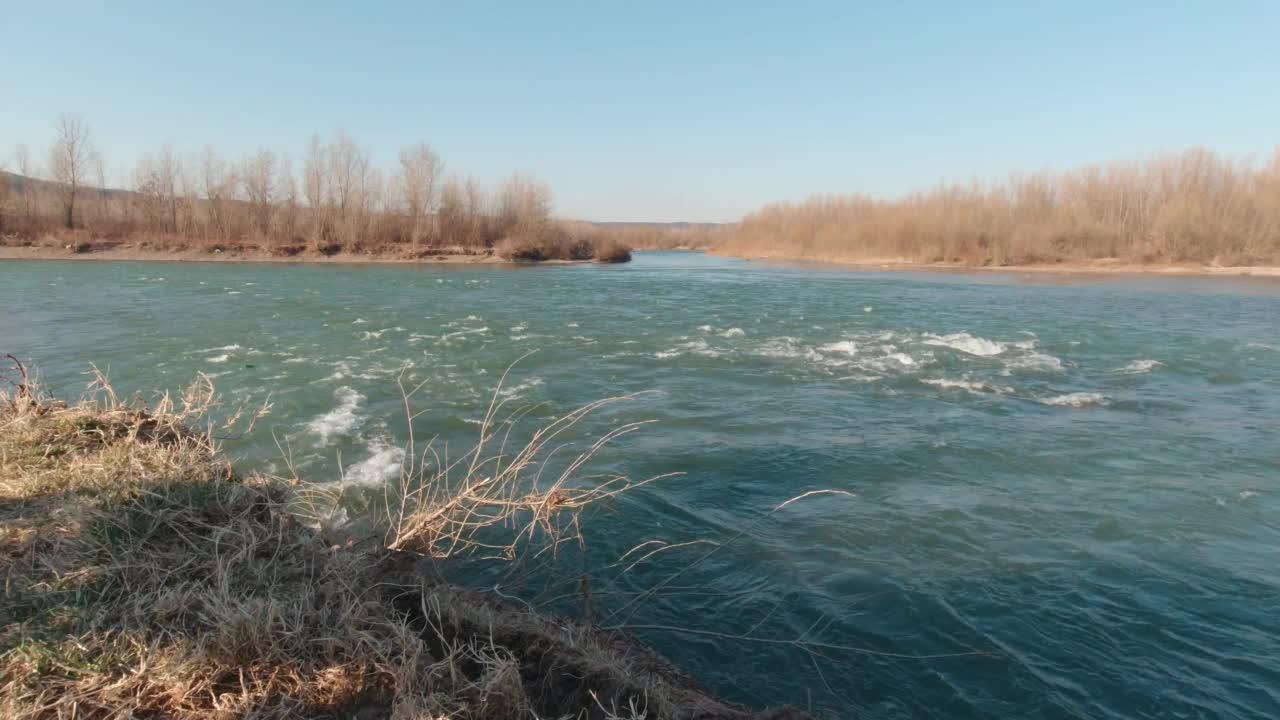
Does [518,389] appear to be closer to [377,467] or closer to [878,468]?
[377,467]

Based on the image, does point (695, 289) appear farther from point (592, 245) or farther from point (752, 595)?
point (592, 245)

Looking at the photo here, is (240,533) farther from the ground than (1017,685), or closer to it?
farther from the ground

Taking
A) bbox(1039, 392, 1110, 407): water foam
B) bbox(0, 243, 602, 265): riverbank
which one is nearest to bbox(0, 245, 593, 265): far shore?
bbox(0, 243, 602, 265): riverbank

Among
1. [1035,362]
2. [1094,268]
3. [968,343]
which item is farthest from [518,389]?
[1094,268]

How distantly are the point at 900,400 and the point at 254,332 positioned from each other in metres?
15.4

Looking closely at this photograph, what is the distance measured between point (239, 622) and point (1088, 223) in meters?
70.6

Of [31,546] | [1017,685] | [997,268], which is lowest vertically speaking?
[1017,685]

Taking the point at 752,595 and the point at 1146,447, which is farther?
the point at 1146,447

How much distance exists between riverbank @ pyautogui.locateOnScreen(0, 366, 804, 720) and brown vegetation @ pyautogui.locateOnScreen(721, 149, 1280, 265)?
2480 inches

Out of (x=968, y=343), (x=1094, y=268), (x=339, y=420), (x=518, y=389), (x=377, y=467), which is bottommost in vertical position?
(x=377, y=467)

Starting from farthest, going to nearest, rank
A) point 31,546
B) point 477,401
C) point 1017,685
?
point 477,401 → point 1017,685 → point 31,546

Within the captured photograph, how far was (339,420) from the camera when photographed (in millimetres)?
9234

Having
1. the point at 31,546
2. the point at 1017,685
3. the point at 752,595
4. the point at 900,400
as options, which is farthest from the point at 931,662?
the point at 900,400

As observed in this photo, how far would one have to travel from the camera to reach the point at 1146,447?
8.65 m
